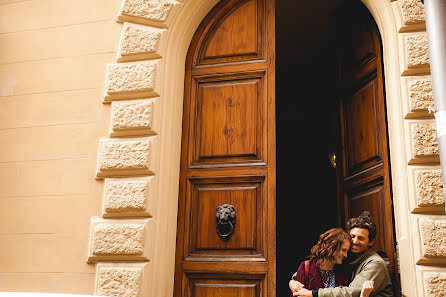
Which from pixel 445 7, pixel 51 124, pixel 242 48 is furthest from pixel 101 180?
pixel 445 7

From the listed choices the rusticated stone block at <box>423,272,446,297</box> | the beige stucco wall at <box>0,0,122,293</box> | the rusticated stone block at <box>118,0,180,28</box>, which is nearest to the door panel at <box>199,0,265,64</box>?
the rusticated stone block at <box>118,0,180,28</box>

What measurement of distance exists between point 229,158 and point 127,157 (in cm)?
90

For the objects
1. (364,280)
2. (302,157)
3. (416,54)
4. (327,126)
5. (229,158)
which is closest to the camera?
(364,280)

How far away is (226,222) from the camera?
4262 mm

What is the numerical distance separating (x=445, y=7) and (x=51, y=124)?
3.51 metres

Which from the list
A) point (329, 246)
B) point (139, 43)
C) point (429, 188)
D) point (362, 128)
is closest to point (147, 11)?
point (139, 43)

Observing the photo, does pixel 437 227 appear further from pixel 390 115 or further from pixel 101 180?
pixel 101 180

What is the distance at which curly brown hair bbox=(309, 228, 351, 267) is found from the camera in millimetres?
3939

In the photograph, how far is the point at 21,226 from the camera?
444 centimetres

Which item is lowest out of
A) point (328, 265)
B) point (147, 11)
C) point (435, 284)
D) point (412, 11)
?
point (435, 284)

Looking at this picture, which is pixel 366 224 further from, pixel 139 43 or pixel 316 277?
pixel 139 43

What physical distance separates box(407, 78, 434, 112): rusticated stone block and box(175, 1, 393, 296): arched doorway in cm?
118

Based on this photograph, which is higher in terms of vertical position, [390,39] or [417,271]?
[390,39]

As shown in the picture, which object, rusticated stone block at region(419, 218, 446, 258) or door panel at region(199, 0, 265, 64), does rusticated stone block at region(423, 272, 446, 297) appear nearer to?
rusticated stone block at region(419, 218, 446, 258)
